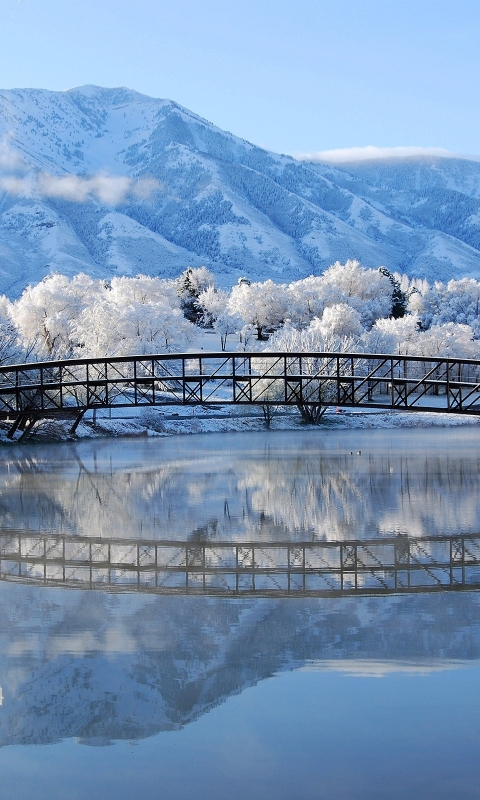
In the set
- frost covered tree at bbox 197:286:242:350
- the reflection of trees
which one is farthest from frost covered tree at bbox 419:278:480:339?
the reflection of trees

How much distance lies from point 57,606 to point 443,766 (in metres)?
8.54

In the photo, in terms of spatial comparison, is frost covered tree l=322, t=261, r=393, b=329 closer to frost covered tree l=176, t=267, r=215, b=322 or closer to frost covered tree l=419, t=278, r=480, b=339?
frost covered tree l=419, t=278, r=480, b=339

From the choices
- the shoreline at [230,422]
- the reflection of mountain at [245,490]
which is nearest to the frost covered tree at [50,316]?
the shoreline at [230,422]

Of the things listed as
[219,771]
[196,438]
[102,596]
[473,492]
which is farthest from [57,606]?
[196,438]

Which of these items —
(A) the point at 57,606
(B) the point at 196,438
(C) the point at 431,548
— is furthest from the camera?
(B) the point at 196,438

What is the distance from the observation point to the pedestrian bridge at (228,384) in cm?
4628

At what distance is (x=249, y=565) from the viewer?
2006 centimetres

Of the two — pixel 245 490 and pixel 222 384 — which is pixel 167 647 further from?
pixel 222 384

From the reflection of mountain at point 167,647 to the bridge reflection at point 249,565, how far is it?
112cm

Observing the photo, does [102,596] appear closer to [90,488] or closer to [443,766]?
[443,766]

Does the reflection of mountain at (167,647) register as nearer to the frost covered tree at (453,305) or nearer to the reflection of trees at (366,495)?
the reflection of trees at (366,495)

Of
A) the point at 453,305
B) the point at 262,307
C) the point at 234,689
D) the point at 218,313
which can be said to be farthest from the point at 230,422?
the point at 234,689

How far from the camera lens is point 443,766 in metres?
9.38

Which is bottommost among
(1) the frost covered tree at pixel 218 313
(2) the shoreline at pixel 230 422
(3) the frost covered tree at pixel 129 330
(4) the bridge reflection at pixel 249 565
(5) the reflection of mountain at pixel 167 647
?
(2) the shoreline at pixel 230 422
